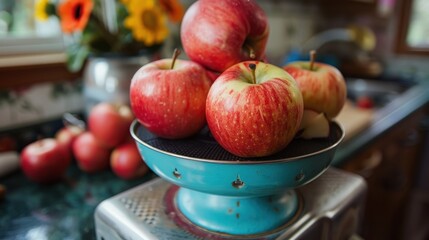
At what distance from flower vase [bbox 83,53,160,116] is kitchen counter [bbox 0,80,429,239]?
17 cm

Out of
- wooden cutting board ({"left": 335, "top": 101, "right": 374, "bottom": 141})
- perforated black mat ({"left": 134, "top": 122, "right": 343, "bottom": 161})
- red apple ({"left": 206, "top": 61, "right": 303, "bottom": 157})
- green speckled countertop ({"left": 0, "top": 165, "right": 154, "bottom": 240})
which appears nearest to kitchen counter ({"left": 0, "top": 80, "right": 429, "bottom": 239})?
green speckled countertop ({"left": 0, "top": 165, "right": 154, "bottom": 240})

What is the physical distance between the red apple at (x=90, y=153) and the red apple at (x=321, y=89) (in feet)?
1.43

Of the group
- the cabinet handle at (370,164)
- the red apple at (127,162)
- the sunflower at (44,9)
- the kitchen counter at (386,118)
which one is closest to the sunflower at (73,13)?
the sunflower at (44,9)

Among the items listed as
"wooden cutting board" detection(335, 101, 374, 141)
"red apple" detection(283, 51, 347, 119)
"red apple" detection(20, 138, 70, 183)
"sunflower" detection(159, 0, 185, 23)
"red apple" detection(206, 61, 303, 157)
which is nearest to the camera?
"red apple" detection(206, 61, 303, 157)

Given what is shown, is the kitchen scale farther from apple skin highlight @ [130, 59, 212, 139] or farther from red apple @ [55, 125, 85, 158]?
red apple @ [55, 125, 85, 158]

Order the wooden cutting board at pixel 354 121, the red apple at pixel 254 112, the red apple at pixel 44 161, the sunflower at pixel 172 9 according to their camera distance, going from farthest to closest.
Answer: the wooden cutting board at pixel 354 121, the sunflower at pixel 172 9, the red apple at pixel 44 161, the red apple at pixel 254 112

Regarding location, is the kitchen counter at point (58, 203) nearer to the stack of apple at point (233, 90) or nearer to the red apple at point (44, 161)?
the red apple at point (44, 161)

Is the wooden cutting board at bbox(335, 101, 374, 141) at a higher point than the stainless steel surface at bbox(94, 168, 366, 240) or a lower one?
lower

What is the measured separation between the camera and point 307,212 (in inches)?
18.9

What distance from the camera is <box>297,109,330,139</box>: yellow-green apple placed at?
43 centimetres

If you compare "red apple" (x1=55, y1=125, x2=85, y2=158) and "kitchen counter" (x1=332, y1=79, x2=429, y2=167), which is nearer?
"red apple" (x1=55, y1=125, x2=85, y2=158)

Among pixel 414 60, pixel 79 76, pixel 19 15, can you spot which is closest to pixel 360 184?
pixel 79 76

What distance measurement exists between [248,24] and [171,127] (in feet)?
0.53

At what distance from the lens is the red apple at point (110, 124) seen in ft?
2.21
